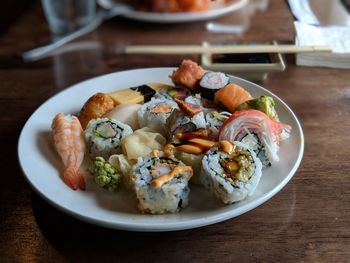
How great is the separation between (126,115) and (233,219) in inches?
17.6

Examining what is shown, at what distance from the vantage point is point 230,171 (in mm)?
1072

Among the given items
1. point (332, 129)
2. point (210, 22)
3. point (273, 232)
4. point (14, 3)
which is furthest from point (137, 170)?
point (14, 3)

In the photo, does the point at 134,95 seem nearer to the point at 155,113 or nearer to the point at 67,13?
the point at 155,113

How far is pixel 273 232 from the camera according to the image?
42.4 inches

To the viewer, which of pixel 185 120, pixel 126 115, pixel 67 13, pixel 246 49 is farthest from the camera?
pixel 67 13

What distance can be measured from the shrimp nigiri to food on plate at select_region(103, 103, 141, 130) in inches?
4.1

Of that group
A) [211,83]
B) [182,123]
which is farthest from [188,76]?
[182,123]

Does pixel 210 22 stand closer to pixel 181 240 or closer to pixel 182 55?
pixel 182 55

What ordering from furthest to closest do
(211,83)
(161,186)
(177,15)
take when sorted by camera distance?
(177,15) < (211,83) < (161,186)

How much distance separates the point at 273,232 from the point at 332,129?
512 millimetres

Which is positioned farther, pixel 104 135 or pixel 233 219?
pixel 104 135

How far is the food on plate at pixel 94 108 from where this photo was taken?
1.36m

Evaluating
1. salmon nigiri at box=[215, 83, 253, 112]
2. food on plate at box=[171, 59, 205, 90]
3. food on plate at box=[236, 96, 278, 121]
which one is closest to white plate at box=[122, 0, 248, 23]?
food on plate at box=[171, 59, 205, 90]

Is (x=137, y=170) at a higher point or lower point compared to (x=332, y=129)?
higher
